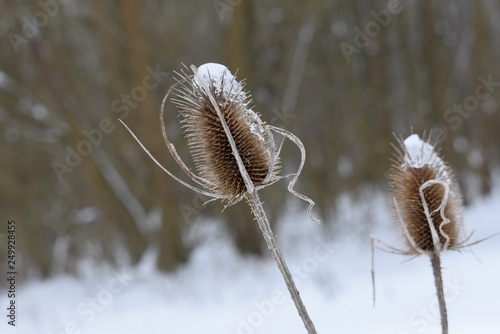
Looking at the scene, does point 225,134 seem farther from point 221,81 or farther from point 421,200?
point 421,200

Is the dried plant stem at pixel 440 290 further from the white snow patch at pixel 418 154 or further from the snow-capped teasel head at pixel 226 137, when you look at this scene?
the snow-capped teasel head at pixel 226 137

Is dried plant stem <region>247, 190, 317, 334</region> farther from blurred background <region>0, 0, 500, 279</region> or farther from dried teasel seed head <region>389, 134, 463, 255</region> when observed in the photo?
blurred background <region>0, 0, 500, 279</region>

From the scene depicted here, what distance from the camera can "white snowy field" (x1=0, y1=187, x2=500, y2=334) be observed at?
5410 mm

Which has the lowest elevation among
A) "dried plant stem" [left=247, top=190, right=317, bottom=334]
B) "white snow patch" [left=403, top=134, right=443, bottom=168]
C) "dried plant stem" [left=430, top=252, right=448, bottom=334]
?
"dried plant stem" [left=247, top=190, right=317, bottom=334]

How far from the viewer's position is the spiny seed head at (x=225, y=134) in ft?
6.53

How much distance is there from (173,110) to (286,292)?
207 inches

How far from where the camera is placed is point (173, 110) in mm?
11273

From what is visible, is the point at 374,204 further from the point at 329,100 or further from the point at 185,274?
the point at 185,274

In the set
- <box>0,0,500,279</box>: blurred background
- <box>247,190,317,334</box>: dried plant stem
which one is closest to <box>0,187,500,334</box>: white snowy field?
<box>0,0,500,279</box>: blurred background

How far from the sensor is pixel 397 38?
36.0ft

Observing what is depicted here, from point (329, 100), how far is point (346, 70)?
1.24 metres

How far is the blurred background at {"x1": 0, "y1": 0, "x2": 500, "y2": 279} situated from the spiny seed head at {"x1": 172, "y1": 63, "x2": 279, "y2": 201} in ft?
21.1

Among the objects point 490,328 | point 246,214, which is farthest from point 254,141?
point 246,214

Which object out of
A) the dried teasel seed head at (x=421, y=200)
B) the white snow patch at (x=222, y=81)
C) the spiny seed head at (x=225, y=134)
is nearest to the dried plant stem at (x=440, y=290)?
the dried teasel seed head at (x=421, y=200)
